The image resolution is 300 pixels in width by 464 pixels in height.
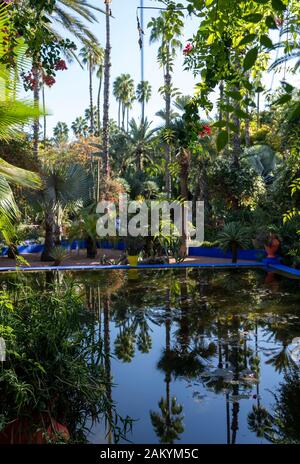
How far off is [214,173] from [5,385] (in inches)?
636

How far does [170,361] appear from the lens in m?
5.89

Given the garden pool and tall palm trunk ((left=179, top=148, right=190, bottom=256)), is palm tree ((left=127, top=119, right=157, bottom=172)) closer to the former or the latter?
tall palm trunk ((left=179, top=148, right=190, bottom=256))

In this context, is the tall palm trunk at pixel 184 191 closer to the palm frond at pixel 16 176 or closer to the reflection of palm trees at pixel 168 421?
the reflection of palm trees at pixel 168 421

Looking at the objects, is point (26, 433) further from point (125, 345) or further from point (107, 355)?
point (125, 345)

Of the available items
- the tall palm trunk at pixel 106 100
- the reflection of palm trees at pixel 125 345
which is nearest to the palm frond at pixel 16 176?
the reflection of palm trees at pixel 125 345

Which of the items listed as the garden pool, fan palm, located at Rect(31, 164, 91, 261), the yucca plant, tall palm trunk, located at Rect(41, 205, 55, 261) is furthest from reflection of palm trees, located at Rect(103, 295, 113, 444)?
tall palm trunk, located at Rect(41, 205, 55, 261)

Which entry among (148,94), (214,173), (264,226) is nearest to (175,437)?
(264,226)

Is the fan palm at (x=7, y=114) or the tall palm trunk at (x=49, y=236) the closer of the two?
the fan palm at (x=7, y=114)

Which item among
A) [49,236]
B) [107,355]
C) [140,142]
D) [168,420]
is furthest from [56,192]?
[140,142]

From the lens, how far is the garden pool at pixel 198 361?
402 centimetres

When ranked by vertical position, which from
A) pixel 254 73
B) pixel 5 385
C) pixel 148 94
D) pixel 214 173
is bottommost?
pixel 5 385

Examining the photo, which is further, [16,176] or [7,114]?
[16,176]

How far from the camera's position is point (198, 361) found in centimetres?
580

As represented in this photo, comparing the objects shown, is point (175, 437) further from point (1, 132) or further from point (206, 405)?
point (1, 132)
